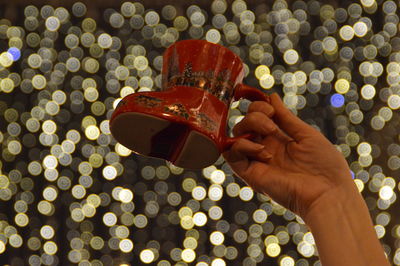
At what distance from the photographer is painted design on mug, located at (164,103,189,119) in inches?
24.1

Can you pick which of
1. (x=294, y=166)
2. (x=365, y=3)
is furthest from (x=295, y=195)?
(x=365, y=3)

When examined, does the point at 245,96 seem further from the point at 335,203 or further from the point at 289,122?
the point at 335,203

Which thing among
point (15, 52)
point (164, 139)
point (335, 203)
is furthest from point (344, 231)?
point (15, 52)

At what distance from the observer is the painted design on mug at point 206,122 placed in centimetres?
62

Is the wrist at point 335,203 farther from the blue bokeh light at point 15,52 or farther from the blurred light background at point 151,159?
the blue bokeh light at point 15,52

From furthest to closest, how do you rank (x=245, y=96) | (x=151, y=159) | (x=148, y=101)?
1. (x=151, y=159)
2. (x=245, y=96)
3. (x=148, y=101)

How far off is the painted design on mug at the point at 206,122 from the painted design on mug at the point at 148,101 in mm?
52

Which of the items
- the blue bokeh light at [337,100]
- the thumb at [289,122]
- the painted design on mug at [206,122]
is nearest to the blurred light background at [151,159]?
the blue bokeh light at [337,100]

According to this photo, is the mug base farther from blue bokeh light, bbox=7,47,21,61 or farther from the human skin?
blue bokeh light, bbox=7,47,21,61

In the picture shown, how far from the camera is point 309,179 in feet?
2.28

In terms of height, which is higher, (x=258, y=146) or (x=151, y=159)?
(x=258, y=146)

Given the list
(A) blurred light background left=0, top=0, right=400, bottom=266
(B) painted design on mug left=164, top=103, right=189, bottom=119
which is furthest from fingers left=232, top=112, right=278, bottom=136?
(A) blurred light background left=0, top=0, right=400, bottom=266

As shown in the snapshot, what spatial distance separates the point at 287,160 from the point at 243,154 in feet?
0.26

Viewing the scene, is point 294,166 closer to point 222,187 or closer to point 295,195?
point 295,195
